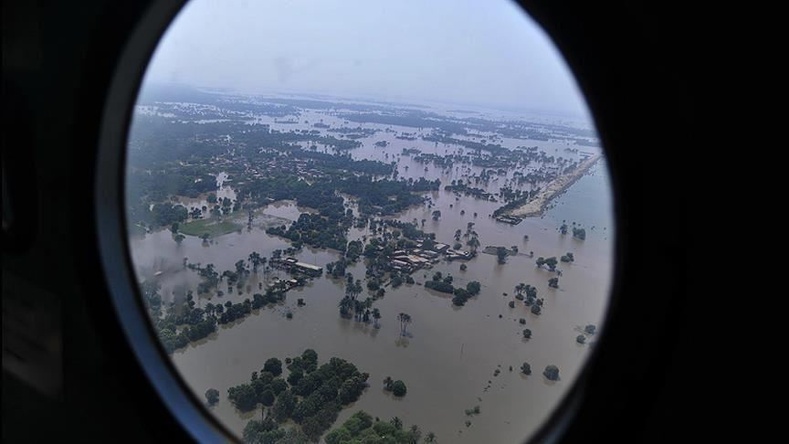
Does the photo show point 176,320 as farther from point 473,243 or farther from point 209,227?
point 473,243

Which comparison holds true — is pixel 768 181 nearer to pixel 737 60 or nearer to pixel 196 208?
pixel 737 60

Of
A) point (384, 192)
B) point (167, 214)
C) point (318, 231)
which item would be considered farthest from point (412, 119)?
point (167, 214)

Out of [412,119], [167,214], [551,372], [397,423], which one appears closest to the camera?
[551,372]

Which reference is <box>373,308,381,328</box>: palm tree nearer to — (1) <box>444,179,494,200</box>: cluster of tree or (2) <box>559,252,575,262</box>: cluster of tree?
(1) <box>444,179,494,200</box>: cluster of tree

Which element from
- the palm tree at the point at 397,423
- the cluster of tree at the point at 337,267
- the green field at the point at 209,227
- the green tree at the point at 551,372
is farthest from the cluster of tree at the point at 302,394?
the green tree at the point at 551,372

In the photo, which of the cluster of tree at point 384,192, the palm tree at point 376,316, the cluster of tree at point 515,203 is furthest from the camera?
the cluster of tree at point 384,192

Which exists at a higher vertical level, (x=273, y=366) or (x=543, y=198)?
(x=543, y=198)

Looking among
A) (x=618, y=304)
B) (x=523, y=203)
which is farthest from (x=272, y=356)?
(x=618, y=304)

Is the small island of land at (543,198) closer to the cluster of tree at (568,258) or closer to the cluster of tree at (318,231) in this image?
the cluster of tree at (568,258)
